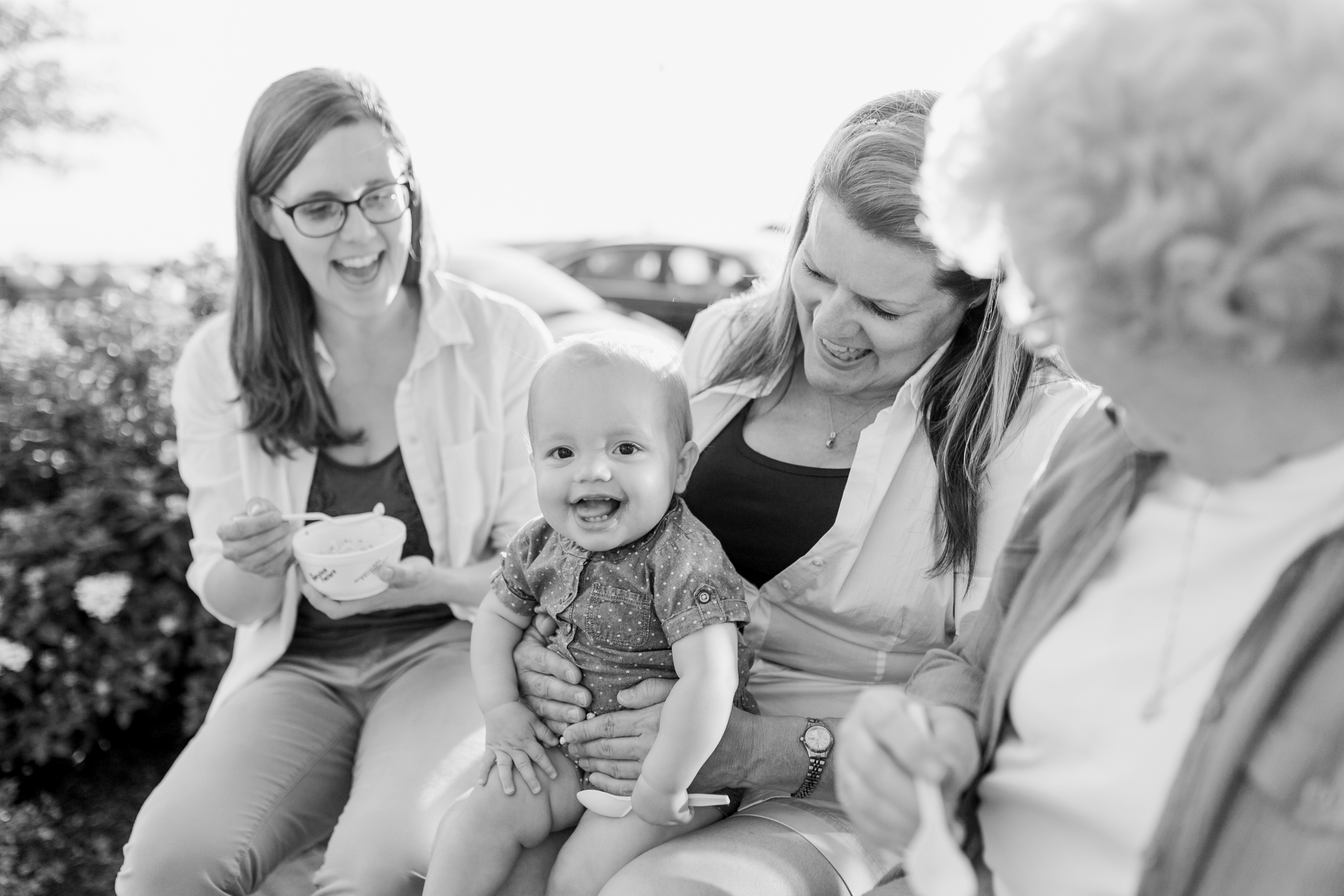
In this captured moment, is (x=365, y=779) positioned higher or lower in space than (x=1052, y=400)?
lower

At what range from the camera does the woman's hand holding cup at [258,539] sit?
212cm

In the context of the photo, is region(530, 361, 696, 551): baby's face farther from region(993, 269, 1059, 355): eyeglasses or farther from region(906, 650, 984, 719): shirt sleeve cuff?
region(993, 269, 1059, 355): eyeglasses

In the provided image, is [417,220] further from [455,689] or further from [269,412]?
[455,689]

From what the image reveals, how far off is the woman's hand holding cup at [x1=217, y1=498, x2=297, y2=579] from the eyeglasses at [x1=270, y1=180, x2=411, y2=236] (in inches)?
22.4

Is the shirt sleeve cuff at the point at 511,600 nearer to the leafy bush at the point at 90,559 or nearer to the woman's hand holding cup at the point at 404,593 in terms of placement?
the woman's hand holding cup at the point at 404,593

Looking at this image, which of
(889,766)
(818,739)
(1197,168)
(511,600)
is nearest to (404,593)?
(511,600)

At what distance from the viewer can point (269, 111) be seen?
2.23 m

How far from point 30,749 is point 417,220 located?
201 centimetres

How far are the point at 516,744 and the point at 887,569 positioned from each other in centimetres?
68

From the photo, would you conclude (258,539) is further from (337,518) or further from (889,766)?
(889,766)

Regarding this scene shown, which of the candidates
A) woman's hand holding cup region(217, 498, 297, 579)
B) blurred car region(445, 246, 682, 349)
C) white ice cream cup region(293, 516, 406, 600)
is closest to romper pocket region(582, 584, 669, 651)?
white ice cream cup region(293, 516, 406, 600)

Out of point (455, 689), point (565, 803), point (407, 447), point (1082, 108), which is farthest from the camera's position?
point (407, 447)

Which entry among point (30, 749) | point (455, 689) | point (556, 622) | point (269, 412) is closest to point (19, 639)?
point (30, 749)

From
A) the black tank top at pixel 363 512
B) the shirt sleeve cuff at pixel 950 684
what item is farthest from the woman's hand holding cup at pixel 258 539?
the shirt sleeve cuff at pixel 950 684
